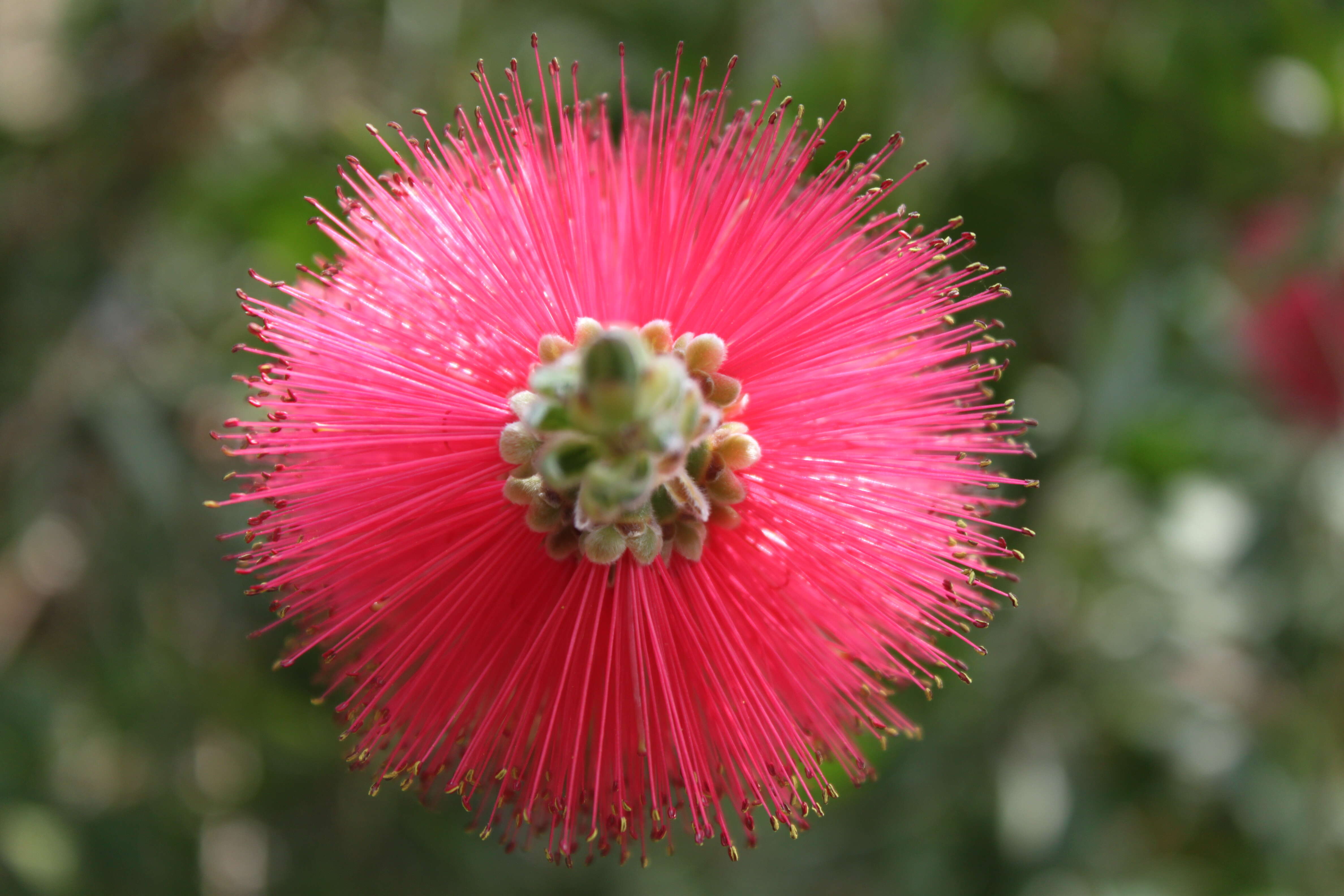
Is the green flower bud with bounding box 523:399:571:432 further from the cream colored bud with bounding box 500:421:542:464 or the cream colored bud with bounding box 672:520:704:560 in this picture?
the cream colored bud with bounding box 672:520:704:560

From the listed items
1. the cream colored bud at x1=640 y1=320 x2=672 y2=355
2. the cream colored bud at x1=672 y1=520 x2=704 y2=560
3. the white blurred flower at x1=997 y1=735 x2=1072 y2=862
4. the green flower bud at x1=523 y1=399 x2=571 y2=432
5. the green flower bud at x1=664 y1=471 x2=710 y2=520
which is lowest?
the white blurred flower at x1=997 y1=735 x2=1072 y2=862

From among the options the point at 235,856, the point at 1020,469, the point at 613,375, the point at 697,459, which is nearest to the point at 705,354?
the point at 697,459

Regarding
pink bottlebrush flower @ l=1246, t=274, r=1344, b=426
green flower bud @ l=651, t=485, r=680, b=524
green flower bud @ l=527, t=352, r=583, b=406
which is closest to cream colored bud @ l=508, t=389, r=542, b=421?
green flower bud @ l=651, t=485, r=680, b=524

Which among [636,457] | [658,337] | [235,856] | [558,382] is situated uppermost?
[658,337]

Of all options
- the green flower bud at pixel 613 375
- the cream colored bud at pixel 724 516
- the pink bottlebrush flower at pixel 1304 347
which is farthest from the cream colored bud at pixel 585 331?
the pink bottlebrush flower at pixel 1304 347

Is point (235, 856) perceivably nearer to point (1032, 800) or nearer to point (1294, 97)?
point (1032, 800)

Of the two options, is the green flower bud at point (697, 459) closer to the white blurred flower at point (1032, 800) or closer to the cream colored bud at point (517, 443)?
the cream colored bud at point (517, 443)

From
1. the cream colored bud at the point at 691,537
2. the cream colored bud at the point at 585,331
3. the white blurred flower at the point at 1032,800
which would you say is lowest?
the white blurred flower at the point at 1032,800
